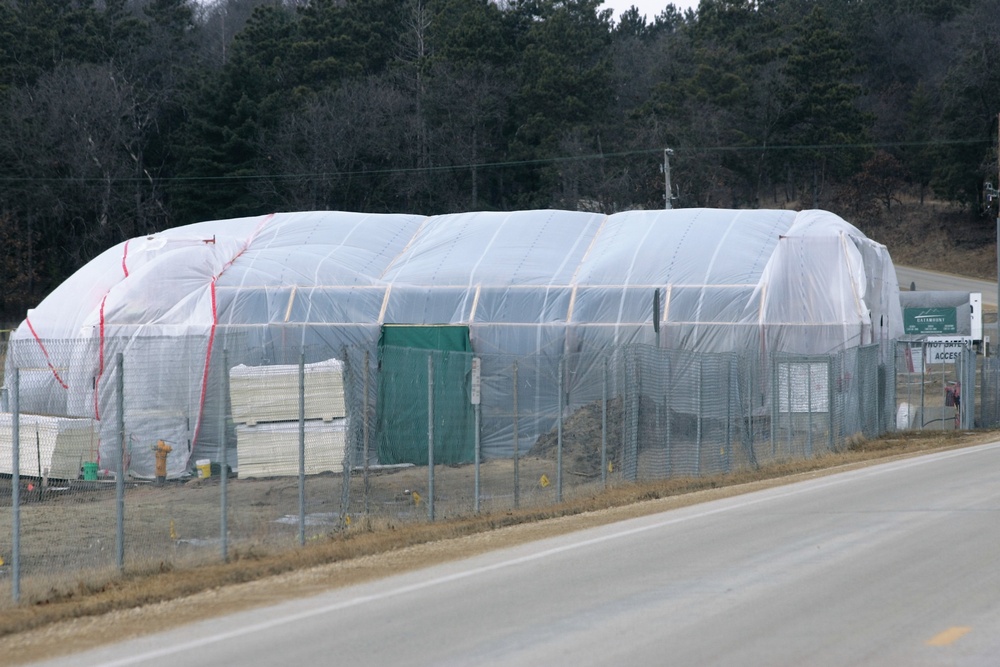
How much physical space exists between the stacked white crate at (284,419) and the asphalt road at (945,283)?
4994 centimetres

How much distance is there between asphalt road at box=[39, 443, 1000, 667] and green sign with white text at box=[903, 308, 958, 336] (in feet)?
109

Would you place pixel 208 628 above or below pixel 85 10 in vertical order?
below

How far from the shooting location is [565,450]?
22.1 m

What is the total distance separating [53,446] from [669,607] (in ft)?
41.9

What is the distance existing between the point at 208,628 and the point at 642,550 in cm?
465

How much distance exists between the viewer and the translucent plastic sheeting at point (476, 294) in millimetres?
26812

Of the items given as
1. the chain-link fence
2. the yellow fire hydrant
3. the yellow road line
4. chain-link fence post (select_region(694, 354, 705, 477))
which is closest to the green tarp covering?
the chain-link fence

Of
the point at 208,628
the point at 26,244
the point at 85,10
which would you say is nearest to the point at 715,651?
the point at 208,628

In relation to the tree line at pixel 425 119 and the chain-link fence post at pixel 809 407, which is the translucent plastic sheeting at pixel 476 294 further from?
the tree line at pixel 425 119

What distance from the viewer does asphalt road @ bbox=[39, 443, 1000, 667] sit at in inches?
293

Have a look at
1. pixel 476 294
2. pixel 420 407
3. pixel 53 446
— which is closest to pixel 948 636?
pixel 420 407

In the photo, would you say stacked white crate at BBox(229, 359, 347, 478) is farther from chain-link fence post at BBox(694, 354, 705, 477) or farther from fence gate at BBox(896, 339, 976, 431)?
fence gate at BBox(896, 339, 976, 431)

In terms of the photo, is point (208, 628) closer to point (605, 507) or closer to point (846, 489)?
point (605, 507)

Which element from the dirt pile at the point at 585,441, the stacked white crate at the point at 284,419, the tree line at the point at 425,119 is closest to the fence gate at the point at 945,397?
the dirt pile at the point at 585,441
